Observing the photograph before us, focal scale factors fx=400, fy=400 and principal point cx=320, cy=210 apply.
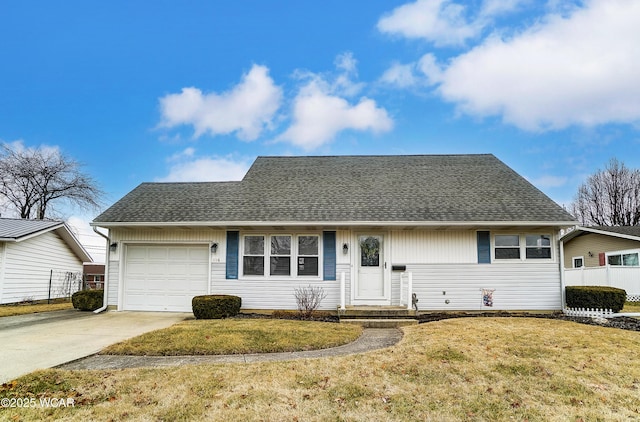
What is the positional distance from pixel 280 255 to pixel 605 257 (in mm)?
17516

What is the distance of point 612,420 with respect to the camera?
4.17 meters

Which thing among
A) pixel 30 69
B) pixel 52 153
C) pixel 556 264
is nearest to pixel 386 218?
pixel 556 264

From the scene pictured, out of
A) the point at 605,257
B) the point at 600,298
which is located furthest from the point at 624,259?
the point at 600,298

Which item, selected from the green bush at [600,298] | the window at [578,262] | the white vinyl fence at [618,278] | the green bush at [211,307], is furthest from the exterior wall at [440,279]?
the window at [578,262]

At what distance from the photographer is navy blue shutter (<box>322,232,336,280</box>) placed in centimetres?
1203

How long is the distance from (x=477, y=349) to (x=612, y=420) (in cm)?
255

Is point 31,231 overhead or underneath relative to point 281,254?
overhead

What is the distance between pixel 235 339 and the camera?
7461mm

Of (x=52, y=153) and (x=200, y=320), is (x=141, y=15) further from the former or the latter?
(x=52, y=153)

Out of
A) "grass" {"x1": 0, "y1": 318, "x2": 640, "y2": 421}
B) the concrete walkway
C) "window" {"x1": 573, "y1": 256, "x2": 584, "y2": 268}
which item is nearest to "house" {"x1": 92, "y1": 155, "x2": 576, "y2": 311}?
the concrete walkway

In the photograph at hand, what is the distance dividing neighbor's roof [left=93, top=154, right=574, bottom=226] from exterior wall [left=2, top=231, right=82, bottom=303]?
6315mm

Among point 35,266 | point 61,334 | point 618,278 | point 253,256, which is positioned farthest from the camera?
point 35,266

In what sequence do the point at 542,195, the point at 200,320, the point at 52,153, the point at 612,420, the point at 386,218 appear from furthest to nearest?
the point at 52,153
the point at 542,195
the point at 386,218
the point at 200,320
the point at 612,420

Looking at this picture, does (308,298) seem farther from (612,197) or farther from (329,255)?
(612,197)
